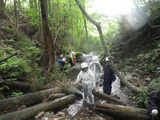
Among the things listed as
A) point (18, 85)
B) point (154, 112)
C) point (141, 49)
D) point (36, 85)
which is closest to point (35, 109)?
point (36, 85)

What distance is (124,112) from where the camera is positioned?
3771 mm

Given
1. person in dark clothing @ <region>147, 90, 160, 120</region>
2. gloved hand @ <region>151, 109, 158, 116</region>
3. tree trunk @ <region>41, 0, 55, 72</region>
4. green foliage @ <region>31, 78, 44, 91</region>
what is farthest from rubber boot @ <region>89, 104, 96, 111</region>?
tree trunk @ <region>41, 0, 55, 72</region>

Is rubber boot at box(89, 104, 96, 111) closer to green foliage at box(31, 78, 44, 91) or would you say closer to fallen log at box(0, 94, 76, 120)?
fallen log at box(0, 94, 76, 120)

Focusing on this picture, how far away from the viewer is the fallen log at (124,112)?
342 centimetres

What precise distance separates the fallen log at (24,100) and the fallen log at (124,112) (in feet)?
8.49

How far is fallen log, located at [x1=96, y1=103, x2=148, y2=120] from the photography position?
3.42m

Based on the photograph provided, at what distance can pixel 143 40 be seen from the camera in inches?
400

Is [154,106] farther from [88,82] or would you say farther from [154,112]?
[88,82]

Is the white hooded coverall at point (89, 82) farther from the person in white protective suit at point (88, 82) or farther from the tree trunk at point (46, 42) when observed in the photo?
the tree trunk at point (46, 42)

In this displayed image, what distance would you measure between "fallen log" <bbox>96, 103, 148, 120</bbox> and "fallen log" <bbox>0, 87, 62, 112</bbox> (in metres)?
2.59

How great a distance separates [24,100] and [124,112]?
3.92 m

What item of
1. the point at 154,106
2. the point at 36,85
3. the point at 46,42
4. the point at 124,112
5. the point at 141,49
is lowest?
the point at 124,112

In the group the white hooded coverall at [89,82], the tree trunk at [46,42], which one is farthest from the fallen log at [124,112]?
the tree trunk at [46,42]

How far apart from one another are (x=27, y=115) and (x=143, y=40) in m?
11.3
